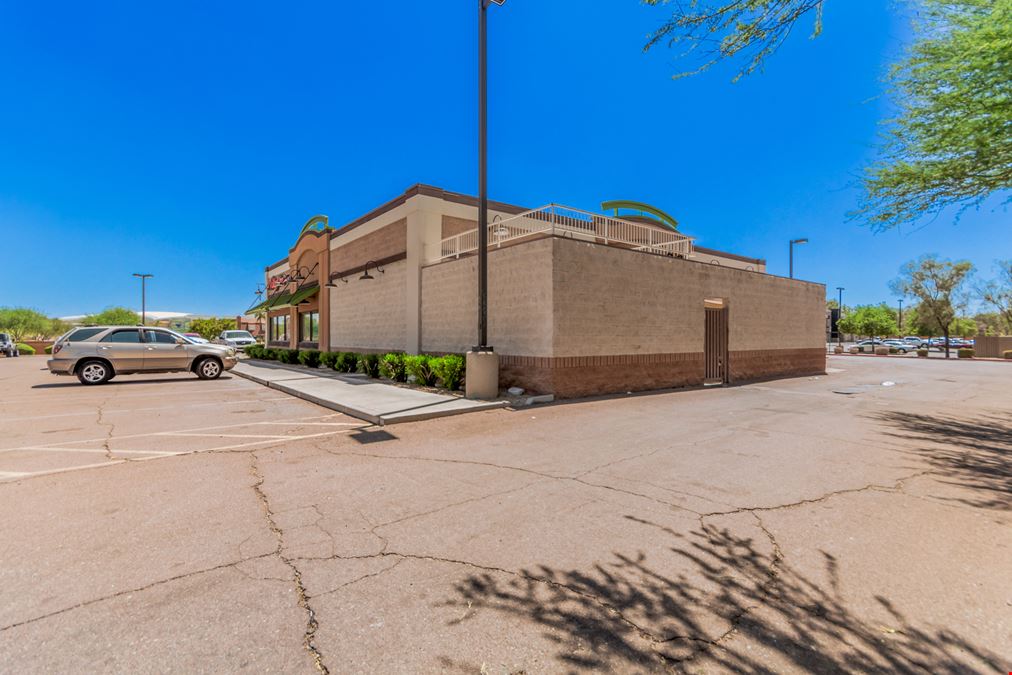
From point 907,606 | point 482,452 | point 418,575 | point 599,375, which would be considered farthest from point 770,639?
point 599,375

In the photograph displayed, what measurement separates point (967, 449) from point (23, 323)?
93388 millimetres

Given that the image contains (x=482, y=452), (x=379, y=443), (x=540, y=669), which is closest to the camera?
(x=540, y=669)

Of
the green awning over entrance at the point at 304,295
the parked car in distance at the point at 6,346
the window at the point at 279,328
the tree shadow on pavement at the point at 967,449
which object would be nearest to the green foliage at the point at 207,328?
the parked car in distance at the point at 6,346

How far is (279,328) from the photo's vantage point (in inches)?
1256

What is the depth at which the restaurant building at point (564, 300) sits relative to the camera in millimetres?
11305

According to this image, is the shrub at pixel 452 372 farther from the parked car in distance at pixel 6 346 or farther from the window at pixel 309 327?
the parked car in distance at pixel 6 346

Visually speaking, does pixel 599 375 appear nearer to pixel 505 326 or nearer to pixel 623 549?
pixel 505 326

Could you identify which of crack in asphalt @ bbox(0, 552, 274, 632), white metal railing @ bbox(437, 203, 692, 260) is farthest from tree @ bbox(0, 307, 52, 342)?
crack in asphalt @ bbox(0, 552, 274, 632)

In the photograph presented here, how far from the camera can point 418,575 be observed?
2936mm

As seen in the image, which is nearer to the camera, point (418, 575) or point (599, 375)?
point (418, 575)

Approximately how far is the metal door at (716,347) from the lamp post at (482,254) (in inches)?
322

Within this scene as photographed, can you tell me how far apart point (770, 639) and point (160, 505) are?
16.4 ft

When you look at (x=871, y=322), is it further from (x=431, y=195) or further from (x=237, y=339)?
(x=237, y=339)

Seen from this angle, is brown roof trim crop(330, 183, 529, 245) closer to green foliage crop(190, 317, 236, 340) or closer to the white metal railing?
the white metal railing
